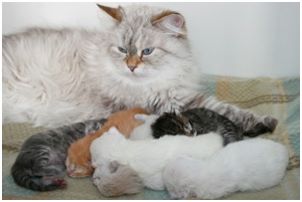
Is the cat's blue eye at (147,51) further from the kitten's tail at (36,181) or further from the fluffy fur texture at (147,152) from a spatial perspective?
the kitten's tail at (36,181)

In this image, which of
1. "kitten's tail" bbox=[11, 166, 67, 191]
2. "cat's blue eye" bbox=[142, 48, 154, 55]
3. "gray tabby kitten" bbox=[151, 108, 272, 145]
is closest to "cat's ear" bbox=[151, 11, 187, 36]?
"cat's blue eye" bbox=[142, 48, 154, 55]

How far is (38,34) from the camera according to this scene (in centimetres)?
232

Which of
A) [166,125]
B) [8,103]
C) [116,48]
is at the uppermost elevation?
[116,48]

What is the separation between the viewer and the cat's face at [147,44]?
1.99 metres

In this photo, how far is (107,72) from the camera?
7.09ft

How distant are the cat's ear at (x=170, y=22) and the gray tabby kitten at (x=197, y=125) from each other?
362 mm

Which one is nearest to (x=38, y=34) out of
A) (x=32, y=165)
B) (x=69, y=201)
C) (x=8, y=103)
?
(x=8, y=103)

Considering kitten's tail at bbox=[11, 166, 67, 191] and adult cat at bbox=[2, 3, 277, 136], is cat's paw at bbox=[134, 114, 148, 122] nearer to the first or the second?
adult cat at bbox=[2, 3, 277, 136]

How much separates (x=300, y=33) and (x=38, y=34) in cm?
124

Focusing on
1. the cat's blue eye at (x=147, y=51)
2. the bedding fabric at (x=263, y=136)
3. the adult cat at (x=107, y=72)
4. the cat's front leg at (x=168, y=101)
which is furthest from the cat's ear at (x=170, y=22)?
the bedding fabric at (x=263, y=136)

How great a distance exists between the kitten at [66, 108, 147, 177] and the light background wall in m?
0.65

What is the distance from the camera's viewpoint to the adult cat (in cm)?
202

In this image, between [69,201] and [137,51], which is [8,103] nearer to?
[137,51]

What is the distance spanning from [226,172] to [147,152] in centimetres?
27
